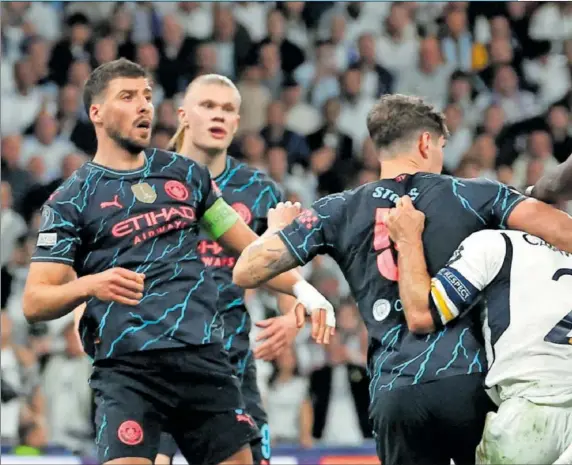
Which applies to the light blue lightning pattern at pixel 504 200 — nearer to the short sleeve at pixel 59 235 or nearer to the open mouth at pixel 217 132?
the short sleeve at pixel 59 235

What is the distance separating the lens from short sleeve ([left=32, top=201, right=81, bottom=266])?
206 inches

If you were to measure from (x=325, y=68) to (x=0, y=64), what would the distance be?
3.56 meters

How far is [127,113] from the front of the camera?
18.3 feet

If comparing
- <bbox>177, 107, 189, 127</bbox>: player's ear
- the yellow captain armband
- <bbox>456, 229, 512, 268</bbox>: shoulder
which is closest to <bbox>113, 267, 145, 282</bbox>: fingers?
the yellow captain armband

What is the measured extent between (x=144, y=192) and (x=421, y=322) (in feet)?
4.71

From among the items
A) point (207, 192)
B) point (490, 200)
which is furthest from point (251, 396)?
point (490, 200)

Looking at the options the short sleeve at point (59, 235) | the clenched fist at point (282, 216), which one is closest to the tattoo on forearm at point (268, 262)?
the clenched fist at point (282, 216)

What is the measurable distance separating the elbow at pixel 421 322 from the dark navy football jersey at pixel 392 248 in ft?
0.21

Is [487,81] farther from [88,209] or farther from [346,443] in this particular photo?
[88,209]

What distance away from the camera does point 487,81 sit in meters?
13.9

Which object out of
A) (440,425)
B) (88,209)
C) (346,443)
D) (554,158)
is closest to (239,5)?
(554,158)

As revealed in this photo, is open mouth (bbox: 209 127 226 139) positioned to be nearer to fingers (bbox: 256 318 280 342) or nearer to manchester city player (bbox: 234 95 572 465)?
fingers (bbox: 256 318 280 342)

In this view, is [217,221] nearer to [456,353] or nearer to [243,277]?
[243,277]

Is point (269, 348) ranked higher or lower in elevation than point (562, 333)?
lower
